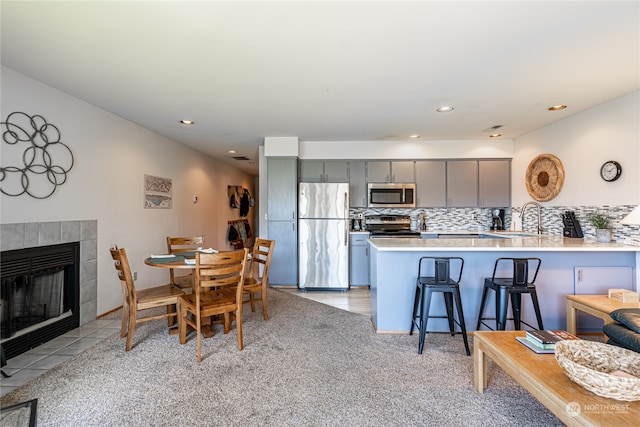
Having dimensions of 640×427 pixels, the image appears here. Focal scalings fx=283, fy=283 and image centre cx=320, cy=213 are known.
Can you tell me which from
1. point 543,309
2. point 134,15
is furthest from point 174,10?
point 543,309

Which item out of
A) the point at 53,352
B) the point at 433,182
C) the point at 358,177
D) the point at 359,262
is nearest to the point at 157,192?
the point at 53,352

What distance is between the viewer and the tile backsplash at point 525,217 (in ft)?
9.98

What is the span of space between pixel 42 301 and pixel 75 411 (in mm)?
1564

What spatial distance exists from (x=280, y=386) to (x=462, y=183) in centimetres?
433

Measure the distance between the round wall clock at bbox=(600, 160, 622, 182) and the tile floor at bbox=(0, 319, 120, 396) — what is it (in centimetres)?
548

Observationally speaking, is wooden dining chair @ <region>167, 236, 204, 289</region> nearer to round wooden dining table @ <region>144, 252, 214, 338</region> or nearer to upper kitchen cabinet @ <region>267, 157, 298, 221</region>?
round wooden dining table @ <region>144, 252, 214, 338</region>

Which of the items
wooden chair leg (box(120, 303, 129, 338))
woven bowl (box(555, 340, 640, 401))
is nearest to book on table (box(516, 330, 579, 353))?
woven bowl (box(555, 340, 640, 401))

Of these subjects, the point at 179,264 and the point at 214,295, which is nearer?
the point at 179,264

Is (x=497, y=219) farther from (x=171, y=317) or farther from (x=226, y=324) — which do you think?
(x=171, y=317)

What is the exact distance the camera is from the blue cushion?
1803 millimetres

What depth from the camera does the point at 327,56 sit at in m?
2.14

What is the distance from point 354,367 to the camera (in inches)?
87.3

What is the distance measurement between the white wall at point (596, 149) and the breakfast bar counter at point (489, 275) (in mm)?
725

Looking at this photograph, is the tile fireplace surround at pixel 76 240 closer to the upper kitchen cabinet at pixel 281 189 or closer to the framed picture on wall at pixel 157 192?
the framed picture on wall at pixel 157 192
